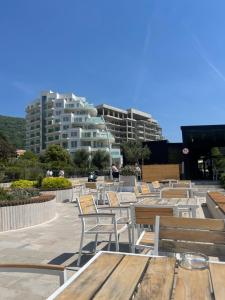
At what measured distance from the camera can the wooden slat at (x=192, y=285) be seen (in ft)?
6.46

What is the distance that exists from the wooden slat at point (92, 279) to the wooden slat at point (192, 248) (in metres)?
0.76

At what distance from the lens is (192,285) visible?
2121mm

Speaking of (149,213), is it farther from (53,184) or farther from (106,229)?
(53,184)

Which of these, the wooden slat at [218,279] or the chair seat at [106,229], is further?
the chair seat at [106,229]

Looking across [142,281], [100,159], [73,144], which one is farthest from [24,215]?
[73,144]

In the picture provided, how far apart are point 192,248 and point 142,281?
119 cm

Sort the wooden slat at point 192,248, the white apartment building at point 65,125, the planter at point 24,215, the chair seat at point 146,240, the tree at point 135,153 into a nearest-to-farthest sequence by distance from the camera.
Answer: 1. the wooden slat at point 192,248
2. the chair seat at point 146,240
3. the planter at point 24,215
4. the tree at point 135,153
5. the white apartment building at point 65,125

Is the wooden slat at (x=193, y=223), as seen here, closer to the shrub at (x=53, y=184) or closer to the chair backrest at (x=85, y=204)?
the chair backrest at (x=85, y=204)

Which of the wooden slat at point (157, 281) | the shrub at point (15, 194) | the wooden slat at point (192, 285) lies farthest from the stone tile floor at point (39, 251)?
the wooden slat at point (192, 285)

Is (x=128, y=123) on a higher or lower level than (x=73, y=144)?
higher

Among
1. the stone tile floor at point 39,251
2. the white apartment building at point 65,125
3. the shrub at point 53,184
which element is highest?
the white apartment building at point 65,125

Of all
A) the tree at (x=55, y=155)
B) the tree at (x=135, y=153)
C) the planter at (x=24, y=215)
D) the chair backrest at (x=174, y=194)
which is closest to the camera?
the planter at (x=24, y=215)

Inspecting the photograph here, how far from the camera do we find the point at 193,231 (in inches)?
134

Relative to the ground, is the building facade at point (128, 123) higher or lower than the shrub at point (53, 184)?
higher
